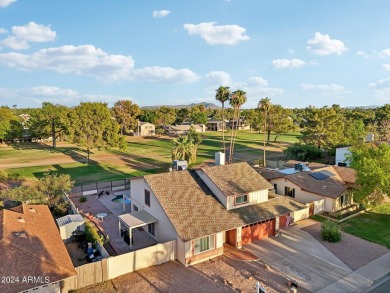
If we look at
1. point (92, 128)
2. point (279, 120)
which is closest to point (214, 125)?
point (279, 120)

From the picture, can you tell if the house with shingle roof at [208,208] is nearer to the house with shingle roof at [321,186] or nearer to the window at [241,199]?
the window at [241,199]

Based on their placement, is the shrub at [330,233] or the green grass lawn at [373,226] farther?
the green grass lawn at [373,226]

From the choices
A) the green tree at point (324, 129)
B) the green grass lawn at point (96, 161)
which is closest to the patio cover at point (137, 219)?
the green grass lawn at point (96, 161)

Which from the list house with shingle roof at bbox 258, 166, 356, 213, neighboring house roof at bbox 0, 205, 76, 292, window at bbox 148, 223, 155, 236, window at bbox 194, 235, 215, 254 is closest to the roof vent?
neighboring house roof at bbox 0, 205, 76, 292

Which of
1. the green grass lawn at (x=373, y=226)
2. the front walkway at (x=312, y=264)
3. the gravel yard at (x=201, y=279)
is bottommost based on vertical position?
the gravel yard at (x=201, y=279)

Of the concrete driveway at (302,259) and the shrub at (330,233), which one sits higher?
the shrub at (330,233)

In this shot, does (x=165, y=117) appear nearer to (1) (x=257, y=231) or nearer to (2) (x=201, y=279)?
(1) (x=257, y=231)

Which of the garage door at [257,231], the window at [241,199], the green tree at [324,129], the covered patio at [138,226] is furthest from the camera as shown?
the green tree at [324,129]
